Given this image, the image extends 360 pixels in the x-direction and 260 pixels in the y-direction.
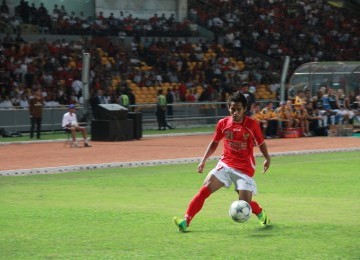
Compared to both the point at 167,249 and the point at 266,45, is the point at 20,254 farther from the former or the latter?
the point at 266,45

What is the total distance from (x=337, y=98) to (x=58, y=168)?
59.5ft

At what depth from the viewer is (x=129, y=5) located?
182 ft

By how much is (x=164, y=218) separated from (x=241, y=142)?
2.02 metres

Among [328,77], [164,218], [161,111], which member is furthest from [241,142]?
[161,111]

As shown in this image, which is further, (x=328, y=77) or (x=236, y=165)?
(x=328, y=77)

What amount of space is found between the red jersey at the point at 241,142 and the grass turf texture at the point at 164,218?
848mm

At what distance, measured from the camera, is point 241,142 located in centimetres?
1212

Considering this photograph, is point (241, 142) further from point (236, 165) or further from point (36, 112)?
point (36, 112)

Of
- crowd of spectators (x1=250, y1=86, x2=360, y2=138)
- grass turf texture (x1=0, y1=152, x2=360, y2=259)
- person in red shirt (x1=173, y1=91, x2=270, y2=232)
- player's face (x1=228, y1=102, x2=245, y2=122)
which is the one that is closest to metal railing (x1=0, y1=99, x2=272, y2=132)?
crowd of spectators (x1=250, y1=86, x2=360, y2=138)

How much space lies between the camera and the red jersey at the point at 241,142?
12.1m

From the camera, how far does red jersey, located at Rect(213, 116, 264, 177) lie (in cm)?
1210

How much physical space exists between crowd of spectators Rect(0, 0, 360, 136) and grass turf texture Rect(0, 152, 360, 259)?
16.9m

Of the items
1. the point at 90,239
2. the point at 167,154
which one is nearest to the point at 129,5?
the point at 167,154

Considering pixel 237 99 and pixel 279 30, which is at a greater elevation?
pixel 279 30
